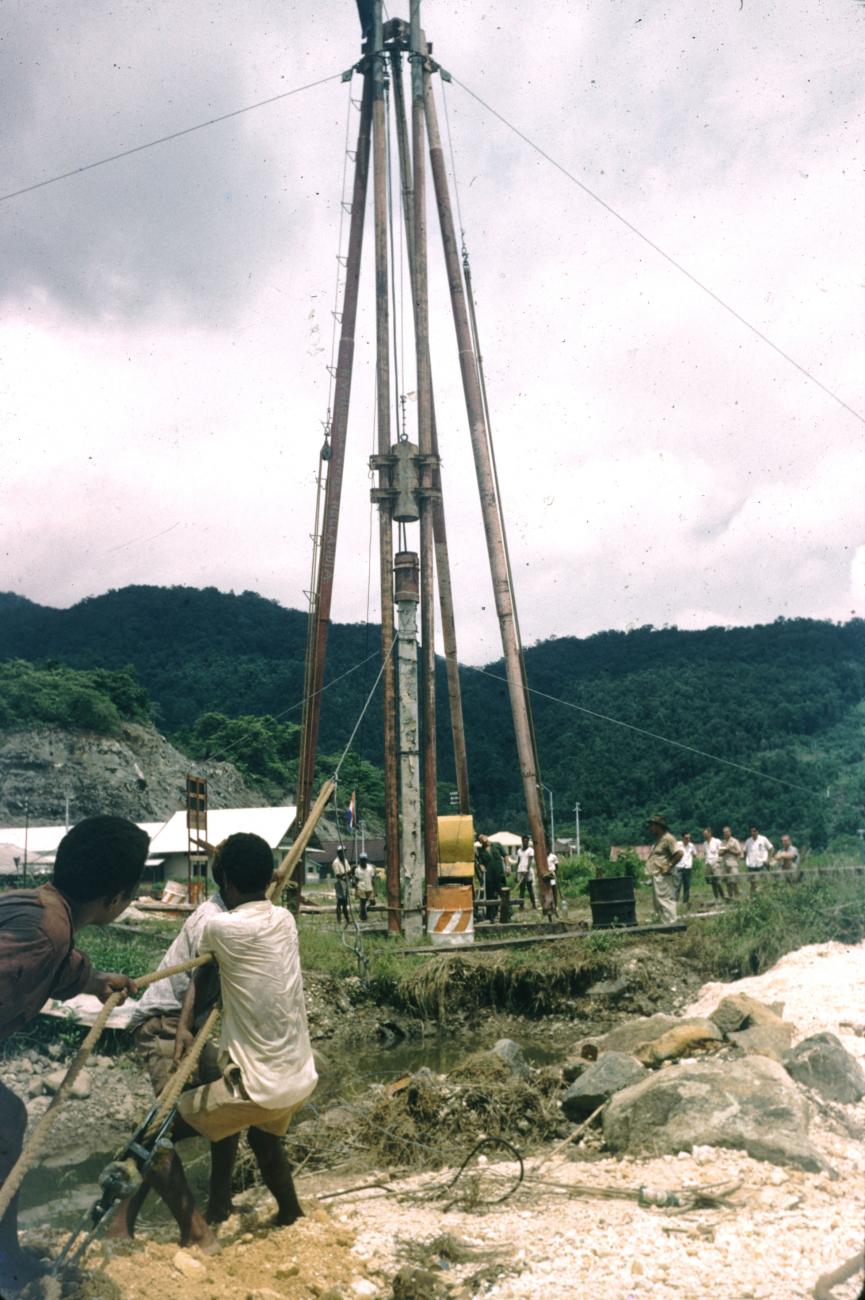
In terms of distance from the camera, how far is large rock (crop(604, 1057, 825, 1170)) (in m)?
5.36

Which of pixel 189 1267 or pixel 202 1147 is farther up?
pixel 189 1267

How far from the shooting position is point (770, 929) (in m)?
14.4

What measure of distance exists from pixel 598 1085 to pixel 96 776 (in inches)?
2413

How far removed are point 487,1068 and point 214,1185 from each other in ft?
13.2

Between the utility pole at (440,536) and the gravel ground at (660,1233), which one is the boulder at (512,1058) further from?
the utility pole at (440,536)

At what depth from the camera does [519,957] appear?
1307 centimetres

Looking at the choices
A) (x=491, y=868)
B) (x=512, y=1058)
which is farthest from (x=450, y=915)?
(x=491, y=868)

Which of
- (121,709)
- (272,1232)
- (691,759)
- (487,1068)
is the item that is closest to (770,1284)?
(272,1232)

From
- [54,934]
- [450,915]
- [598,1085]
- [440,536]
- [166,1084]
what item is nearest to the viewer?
[54,934]

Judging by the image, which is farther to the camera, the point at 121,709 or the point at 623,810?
the point at 121,709

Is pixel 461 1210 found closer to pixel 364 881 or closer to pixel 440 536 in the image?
pixel 440 536

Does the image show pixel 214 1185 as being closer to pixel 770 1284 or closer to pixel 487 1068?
pixel 770 1284

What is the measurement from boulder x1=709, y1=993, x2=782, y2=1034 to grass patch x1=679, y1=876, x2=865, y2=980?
4.96 meters

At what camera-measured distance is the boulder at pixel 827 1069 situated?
6.52 m
